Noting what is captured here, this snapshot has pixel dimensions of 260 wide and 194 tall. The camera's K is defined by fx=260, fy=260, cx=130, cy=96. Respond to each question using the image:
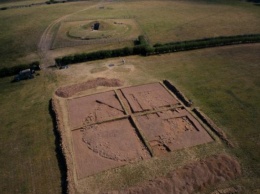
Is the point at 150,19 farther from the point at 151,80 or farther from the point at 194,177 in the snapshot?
the point at 194,177

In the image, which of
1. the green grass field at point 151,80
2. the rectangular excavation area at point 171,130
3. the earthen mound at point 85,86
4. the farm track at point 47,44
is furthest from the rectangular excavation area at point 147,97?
the farm track at point 47,44

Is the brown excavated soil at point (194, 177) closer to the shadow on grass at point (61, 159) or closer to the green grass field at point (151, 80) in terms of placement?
the green grass field at point (151, 80)

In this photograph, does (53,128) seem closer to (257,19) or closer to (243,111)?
(243,111)

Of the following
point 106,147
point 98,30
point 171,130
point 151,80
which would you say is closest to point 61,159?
point 106,147

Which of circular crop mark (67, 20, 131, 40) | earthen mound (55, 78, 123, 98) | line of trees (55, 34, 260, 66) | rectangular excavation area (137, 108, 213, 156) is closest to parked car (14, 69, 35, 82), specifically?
line of trees (55, 34, 260, 66)

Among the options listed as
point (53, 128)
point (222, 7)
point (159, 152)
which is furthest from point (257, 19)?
point (53, 128)

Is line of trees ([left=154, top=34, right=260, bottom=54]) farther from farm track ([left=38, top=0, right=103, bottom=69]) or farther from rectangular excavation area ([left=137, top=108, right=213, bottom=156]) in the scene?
farm track ([left=38, top=0, right=103, bottom=69])

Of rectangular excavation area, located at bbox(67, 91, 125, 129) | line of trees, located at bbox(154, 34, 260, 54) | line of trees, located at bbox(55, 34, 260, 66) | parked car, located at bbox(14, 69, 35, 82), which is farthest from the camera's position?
line of trees, located at bbox(154, 34, 260, 54)
